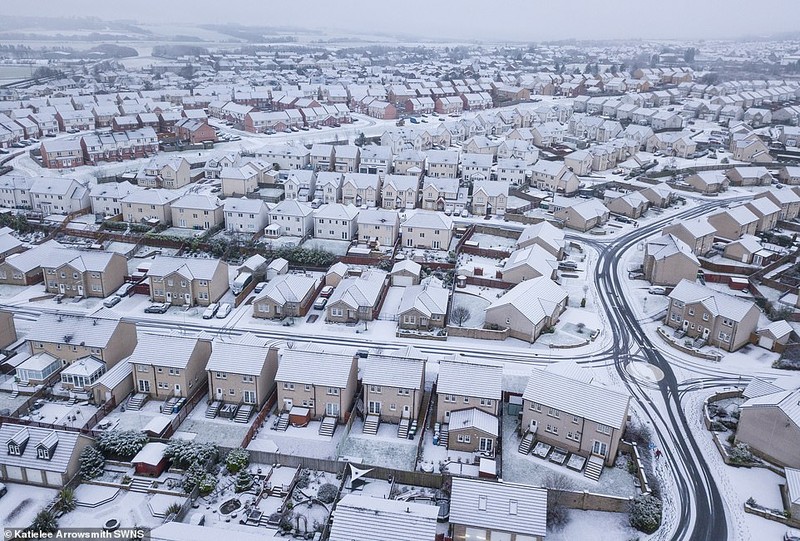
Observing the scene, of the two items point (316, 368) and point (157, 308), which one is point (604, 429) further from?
point (157, 308)

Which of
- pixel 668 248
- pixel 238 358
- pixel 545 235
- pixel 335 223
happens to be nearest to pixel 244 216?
pixel 335 223

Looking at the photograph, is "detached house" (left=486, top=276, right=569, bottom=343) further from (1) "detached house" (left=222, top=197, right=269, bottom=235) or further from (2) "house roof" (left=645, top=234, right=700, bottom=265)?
(1) "detached house" (left=222, top=197, right=269, bottom=235)

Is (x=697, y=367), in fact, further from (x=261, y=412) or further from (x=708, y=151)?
(x=708, y=151)

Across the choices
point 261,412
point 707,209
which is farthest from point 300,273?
point 707,209

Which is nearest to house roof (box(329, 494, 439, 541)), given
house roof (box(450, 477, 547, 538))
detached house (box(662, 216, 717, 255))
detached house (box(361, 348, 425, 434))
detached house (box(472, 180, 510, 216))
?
house roof (box(450, 477, 547, 538))

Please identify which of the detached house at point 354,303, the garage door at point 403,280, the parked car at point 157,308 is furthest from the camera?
the garage door at point 403,280

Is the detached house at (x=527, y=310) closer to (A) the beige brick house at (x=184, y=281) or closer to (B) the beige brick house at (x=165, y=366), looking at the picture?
(B) the beige brick house at (x=165, y=366)

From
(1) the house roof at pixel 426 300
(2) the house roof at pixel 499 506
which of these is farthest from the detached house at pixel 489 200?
(2) the house roof at pixel 499 506
